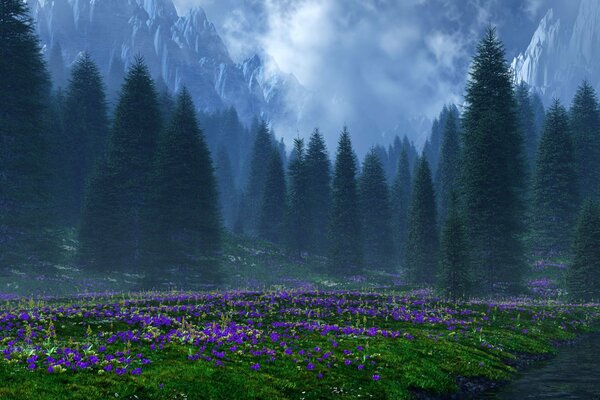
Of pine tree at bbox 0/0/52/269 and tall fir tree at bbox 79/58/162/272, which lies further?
tall fir tree at bbox 79/58/162/272

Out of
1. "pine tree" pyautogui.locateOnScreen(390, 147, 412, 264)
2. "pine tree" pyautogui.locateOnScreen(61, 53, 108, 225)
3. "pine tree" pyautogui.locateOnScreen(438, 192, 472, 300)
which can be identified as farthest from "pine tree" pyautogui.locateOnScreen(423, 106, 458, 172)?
"pine tree" pyautogui.locateOnScreen(438, 192, 472, 300)

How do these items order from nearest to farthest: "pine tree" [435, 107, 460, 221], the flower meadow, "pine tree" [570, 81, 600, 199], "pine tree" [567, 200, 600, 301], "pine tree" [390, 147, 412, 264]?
the flower meadow < "pine tree" [567, 200, 600, 301] < "pine tree" [570, 81, 600, 199] < "pine tree" [435, 107, 460, 221] < "pine tree" [390, 147, 412, 264]

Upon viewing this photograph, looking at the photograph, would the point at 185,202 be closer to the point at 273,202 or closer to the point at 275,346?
the point at 273,202

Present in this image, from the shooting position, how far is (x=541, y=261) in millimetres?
48125

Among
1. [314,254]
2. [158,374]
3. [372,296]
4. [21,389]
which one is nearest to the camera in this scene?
[21,389]

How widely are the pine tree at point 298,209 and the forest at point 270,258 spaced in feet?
0.69

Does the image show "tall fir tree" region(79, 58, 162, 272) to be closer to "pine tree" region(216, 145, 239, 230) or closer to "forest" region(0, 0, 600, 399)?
"forest" region(0, 0, 600, 399)

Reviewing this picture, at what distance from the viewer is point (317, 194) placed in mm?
71562

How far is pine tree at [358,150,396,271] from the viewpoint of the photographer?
66750mm

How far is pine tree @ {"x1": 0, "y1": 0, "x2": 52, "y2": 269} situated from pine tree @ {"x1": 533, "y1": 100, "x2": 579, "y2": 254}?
5208 cm

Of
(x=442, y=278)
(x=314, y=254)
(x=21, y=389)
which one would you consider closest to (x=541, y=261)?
(x=442, y=278)

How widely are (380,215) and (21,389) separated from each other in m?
61.9

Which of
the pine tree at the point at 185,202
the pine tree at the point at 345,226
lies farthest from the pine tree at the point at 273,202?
the pine tree at the point at 185,202

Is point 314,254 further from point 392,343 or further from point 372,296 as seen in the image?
point 392,343
